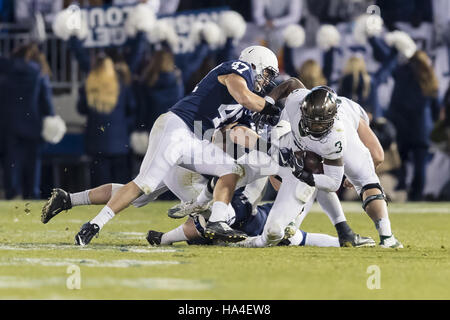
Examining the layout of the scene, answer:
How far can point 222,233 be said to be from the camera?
6.19m

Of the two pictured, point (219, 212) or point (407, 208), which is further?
point (407, 208)

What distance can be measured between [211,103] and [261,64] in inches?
19.1

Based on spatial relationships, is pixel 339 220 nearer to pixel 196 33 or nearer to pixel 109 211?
pixel 109 211

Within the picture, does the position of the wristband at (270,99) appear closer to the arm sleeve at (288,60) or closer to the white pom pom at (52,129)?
the white pom pom at (52,129)

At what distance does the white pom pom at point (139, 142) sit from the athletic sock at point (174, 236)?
4.23m

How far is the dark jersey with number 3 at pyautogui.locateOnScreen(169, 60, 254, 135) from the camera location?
264 inches

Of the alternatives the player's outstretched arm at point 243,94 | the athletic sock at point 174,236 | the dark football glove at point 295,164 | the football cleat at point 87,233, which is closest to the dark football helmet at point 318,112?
the dark football glove at point 295,164

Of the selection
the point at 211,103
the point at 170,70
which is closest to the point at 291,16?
the point at 170,70

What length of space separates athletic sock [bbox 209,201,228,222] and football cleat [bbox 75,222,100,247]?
698 millimetres

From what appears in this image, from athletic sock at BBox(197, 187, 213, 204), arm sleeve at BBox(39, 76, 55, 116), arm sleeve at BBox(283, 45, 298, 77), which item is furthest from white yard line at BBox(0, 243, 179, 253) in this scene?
arm sleeve at BBox(283, 45, 298, 77)

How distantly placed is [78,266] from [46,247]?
1.09 m

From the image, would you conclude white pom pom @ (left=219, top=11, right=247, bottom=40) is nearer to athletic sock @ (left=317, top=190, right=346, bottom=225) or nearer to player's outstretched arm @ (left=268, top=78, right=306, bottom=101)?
player's outstretched arm @ (left=268, top=78, right=306, bottom=101)

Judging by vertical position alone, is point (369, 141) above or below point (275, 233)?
above
